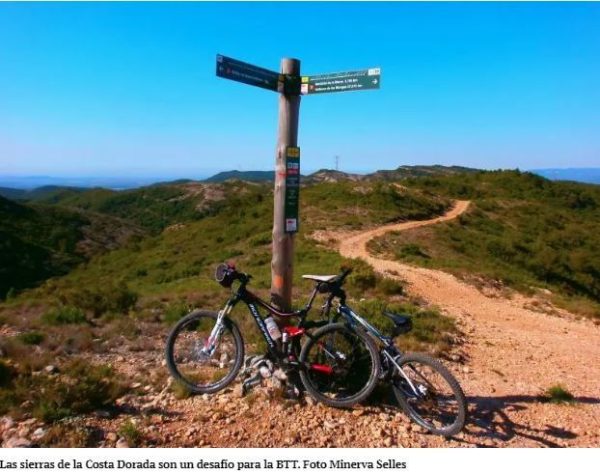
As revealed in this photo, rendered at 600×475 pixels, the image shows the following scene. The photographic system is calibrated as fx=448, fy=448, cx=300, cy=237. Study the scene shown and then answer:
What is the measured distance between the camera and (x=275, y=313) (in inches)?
202

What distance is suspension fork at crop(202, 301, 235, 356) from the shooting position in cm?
514

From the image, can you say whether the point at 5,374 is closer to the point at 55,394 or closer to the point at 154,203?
the point at 55,394

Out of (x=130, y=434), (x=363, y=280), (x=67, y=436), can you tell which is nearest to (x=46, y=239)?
(x=363, y=280)

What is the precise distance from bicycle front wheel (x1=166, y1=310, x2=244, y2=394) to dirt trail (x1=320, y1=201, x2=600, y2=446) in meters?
2.69

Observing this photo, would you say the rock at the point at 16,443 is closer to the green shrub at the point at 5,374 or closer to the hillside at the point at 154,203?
the green shrub at the point at 5,374

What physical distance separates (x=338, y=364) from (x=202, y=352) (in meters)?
1.64

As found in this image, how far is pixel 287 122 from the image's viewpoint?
5.16 m

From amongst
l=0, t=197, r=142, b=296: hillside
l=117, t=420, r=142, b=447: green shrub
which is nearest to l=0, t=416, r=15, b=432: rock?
l=117, t=420, r=142, b=447: green shrub

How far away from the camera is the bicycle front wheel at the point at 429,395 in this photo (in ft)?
14.4

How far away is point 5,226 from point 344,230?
179 ft

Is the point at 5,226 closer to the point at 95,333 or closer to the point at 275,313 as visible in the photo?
the point at 95,333

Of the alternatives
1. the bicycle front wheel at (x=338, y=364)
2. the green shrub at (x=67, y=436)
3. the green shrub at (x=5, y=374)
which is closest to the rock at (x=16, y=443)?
the green shrub at (x=67, y=436)
